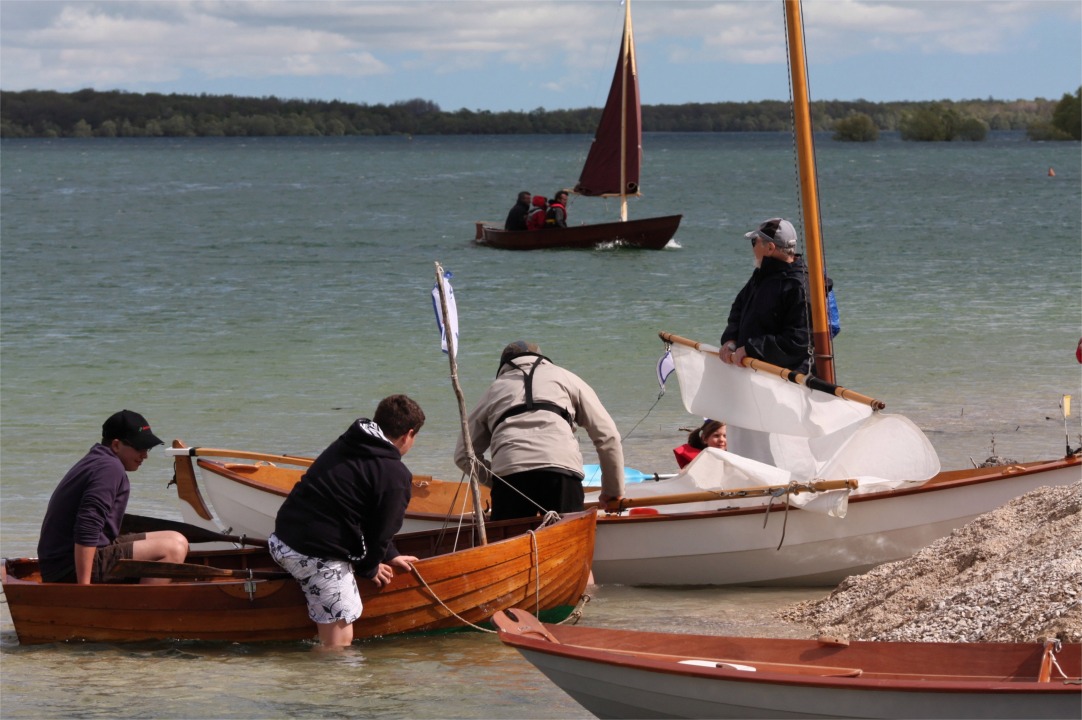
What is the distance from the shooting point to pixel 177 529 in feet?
27.8

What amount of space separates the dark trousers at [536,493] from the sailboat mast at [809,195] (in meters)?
1.97

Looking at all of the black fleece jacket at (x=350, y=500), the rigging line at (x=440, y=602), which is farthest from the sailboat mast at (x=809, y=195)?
the black fleece jacket at (x=350, y=500)

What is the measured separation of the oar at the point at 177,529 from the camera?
325 inches

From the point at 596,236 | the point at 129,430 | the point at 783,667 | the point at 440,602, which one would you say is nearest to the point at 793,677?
the point at 783,667

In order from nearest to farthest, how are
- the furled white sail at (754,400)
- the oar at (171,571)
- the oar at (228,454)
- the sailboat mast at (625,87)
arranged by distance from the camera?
the oar at (171,571) → the furled white sail at (754,400) → the oar at (228,454) → the sailboat mast at (625,87)

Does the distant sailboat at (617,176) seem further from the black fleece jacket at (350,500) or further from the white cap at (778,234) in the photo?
the black fleece jacket at (350,500)

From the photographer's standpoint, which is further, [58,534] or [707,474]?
[707,474]

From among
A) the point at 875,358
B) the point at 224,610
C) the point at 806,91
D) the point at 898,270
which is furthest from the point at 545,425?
the point at 898,270

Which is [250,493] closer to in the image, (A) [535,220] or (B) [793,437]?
(B) [793,437]

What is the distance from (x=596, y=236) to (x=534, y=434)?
87.3ft

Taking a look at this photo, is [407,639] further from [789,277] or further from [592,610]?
[789,277]

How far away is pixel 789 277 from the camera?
890 cm

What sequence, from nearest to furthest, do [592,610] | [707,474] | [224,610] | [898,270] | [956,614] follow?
[956,614] → [224,610] → [592,610] → [707,474] → [898,270]

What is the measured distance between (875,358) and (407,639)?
11562mm
